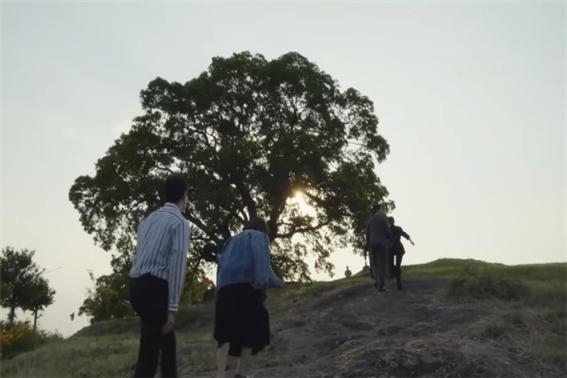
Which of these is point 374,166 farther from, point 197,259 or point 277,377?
point 277,377

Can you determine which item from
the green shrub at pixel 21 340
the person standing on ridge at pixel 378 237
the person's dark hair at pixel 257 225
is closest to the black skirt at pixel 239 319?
the person's dark hair at pixel 257 225

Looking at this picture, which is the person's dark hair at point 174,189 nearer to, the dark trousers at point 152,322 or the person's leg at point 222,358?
the dark trousers at point 152,322

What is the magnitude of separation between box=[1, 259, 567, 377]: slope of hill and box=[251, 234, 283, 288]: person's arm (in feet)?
7.48

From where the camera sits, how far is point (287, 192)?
87.1 feet

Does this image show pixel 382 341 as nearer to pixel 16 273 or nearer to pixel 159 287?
pixel 159 287

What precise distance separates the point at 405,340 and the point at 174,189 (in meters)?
6.29

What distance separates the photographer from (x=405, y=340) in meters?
10.4

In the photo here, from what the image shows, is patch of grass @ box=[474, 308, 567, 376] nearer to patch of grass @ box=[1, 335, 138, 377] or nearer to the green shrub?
patch of grass @ box=[1, 335, 138, 377]

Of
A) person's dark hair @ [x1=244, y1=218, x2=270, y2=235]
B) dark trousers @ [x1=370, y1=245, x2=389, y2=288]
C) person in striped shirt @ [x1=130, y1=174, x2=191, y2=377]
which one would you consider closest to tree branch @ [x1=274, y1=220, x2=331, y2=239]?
dark trousers @ [x1=370, y1=245, x2=389, y2=288]

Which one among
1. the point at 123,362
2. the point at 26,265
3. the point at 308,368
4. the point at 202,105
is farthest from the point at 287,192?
the point at 26,265

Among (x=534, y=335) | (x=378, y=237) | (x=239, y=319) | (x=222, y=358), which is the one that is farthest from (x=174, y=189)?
(x=378, y=237)

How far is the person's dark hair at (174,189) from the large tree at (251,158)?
65.9ft

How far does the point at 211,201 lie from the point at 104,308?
59.9 feet

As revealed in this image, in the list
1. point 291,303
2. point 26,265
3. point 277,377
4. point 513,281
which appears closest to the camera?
point 277,377
